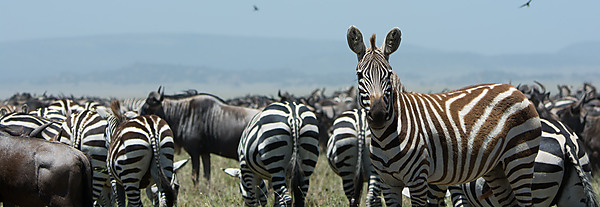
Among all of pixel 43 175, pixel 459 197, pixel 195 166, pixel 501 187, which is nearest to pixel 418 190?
pixel 501 187

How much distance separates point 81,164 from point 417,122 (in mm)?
2981

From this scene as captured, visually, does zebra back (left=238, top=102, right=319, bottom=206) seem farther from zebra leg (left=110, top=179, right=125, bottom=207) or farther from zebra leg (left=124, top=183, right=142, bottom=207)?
zebra leg (left=110, top=179, right=125, bottom=207)

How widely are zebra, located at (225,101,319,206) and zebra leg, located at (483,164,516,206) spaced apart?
239cm

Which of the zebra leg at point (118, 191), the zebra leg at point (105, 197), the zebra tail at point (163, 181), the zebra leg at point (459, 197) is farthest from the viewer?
the zebra leg at point (105, 197)

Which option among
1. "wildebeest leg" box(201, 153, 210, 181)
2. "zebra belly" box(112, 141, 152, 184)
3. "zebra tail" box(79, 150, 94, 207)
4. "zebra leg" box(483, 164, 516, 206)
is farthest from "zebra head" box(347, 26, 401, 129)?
"wildebeest leg" box(201, 153, 210, 181)

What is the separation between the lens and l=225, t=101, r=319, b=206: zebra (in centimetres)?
788

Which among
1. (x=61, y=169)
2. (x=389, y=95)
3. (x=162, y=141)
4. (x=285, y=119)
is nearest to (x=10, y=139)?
(x=61, y=169)

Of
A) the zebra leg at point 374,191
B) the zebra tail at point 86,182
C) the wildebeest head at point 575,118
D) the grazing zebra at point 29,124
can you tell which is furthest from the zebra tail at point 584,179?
the wildebeest head at point 575,118

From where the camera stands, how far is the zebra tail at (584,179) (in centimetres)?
615

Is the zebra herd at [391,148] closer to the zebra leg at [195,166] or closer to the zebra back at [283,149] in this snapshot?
the zebra back at [283,149]

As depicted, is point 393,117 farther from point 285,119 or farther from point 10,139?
point 10,139

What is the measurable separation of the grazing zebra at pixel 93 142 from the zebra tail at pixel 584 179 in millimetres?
5399

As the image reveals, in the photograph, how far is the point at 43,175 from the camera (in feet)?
20.2

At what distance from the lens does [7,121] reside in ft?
31.6
